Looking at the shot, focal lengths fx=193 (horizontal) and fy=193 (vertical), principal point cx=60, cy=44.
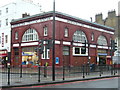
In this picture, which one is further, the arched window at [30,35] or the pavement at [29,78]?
the arched window at [30,35]

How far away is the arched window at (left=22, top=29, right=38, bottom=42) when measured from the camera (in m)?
33.0

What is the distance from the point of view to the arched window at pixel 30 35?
33.0 m

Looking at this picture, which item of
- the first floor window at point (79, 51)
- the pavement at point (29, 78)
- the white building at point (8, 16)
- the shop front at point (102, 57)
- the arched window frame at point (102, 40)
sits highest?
the white building at point (8, 16)

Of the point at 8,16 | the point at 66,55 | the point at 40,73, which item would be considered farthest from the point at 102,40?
the point at 40,73

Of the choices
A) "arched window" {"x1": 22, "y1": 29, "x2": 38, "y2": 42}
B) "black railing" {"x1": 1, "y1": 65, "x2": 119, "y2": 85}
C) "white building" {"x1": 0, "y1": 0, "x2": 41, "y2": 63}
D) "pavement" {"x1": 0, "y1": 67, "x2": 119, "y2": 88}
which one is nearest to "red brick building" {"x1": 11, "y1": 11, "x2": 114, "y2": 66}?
"arched window" {"x1": 22, "y1": 29, "x2": 38, "y2": 42}

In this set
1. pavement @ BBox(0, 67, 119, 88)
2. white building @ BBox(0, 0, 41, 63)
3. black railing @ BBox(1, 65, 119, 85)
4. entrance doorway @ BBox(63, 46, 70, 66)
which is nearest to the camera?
pavement @ BBox(0, 67, 119, 88)

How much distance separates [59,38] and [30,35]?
604 cm

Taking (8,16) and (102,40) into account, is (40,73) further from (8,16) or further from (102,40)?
(102,40)

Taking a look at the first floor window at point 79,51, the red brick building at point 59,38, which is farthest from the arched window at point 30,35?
the first floor window at point 79,51

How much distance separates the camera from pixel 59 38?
30.6 meters

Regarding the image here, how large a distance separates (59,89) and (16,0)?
112 ft

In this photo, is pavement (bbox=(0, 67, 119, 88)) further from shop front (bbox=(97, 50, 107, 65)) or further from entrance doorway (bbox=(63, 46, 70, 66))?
shop front (bbox=(97, 50, 107, 65))

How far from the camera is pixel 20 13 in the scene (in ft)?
135

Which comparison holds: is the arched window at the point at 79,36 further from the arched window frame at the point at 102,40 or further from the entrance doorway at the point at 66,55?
the arched window frame at the point at 102,40
